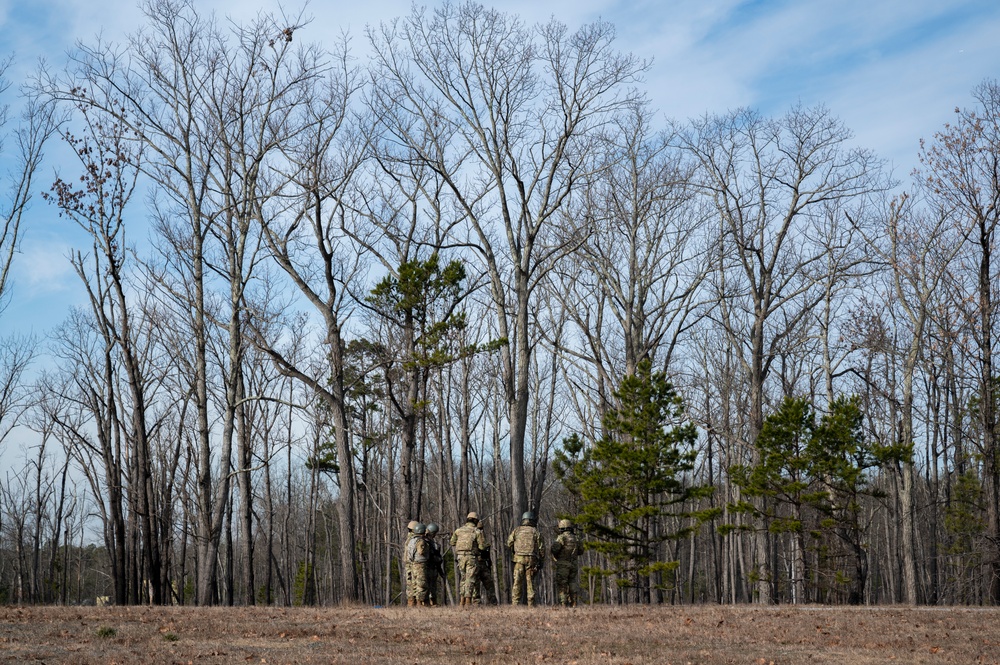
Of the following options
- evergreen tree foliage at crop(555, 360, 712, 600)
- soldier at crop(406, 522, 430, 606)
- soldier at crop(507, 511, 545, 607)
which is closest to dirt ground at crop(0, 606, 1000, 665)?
soldier at crop(406, 522, 430, 606)

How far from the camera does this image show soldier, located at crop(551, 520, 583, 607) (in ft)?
61.8

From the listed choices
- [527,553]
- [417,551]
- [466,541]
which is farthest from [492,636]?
[527,553]

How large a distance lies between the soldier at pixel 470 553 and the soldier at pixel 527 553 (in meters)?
0.72

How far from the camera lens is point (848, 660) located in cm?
1134

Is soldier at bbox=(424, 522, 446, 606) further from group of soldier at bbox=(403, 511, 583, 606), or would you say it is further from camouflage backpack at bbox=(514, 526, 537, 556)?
camouflage backpack at bbox=(514, 526, 537, 556)

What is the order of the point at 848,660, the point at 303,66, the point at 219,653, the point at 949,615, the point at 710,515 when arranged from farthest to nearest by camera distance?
the point at 303,66 → the point at 710,515 → the point at 949,615 → the point at 848,660 → the point at 219,653

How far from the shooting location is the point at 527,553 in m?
18.4

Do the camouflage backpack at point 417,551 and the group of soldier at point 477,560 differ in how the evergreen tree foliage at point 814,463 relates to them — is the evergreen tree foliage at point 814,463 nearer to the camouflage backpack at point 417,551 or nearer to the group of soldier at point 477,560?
the group of soldier at point 477,560

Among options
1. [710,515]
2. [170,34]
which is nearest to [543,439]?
[710,515]

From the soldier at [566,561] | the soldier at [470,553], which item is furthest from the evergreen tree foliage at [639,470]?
the soldier at [470,553]

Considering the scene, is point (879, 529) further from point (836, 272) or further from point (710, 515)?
point (710, 515)

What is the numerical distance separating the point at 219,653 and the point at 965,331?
17.6 meters

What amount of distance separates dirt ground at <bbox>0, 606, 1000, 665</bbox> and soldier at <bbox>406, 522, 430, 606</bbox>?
1.84 meters

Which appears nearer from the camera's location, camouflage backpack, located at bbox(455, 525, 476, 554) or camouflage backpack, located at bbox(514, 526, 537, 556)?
camouflage backpack, located at bbox(455, 525, 476, 554)
